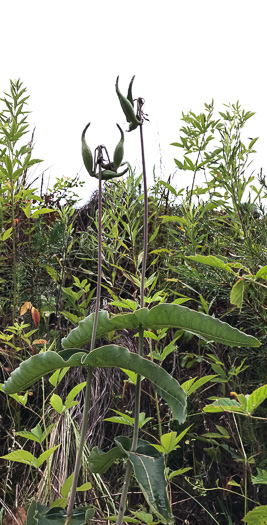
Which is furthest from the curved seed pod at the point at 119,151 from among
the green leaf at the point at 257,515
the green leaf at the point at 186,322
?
the green leaf at the point at 257,515

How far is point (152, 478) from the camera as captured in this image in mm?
893

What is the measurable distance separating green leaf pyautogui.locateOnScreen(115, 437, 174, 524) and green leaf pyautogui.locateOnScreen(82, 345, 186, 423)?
0.11 meters

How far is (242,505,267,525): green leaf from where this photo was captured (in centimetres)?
124

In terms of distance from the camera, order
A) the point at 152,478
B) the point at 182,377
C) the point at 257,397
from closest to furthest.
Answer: the point at 152,478 → the point at 257,397 → the point at 182,377

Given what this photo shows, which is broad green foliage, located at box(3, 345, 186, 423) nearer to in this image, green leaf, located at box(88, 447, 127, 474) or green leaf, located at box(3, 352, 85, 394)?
green leaf, located at box(3, 352, 85, 394)

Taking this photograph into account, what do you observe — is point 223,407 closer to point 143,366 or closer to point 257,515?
point 257,515

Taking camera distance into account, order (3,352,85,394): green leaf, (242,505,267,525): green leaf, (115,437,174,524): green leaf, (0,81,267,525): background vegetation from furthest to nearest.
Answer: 1. (0,81,267,525): background vegetation
2. (242,505,267,525): green leaf
3. (3,352,85,394): green leaf
4. (115,437,174,524): green leaf

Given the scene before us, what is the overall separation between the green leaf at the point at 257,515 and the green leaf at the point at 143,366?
21.0 inches

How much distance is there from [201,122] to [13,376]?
1927mm

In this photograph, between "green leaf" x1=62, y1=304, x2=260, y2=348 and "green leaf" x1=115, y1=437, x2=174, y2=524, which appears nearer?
"green leaf" x1=115, y1=437, x2=174, y2=524

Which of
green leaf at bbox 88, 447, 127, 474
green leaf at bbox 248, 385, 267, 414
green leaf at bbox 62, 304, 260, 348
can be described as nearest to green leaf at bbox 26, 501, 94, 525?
green leaf at bbox 88, 447, 127, 474

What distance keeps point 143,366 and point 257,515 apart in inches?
25.0

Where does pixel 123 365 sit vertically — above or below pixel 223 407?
above

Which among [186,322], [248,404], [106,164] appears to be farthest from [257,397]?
[106,164]
